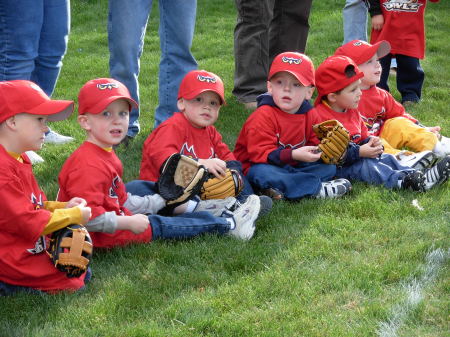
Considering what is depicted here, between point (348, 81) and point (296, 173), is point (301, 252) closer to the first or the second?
point (296, 173)

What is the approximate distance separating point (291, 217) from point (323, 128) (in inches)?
29.0

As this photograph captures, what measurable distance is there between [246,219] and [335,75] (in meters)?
1.66

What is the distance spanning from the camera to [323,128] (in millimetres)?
5449

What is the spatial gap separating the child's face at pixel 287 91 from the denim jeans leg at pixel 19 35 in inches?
68.4

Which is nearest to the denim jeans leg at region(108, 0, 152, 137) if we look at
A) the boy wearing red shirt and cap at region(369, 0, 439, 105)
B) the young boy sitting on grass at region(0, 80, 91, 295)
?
the young boy sitting on grass at region(0, 80, 91, 295)

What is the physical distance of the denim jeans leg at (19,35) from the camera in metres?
5.25

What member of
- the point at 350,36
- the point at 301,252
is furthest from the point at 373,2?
the point at 301,252

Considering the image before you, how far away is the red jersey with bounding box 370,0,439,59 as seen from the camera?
7824mm

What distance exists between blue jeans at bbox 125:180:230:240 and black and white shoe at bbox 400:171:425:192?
152 cm

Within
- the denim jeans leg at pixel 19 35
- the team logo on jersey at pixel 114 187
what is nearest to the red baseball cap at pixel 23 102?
the team logo on jersey at pixel 114 187

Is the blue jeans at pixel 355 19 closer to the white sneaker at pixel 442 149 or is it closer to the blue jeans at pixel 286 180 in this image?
the white sneaker at pixel 442 149

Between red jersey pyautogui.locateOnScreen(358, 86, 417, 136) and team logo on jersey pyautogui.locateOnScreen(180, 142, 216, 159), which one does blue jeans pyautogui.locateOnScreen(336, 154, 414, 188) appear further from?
team logo on jersey pyautogui.locateOnScreen(180, 142, 216, 159)

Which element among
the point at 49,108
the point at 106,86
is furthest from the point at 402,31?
the point at 49,108

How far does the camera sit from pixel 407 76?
26.5 ft
